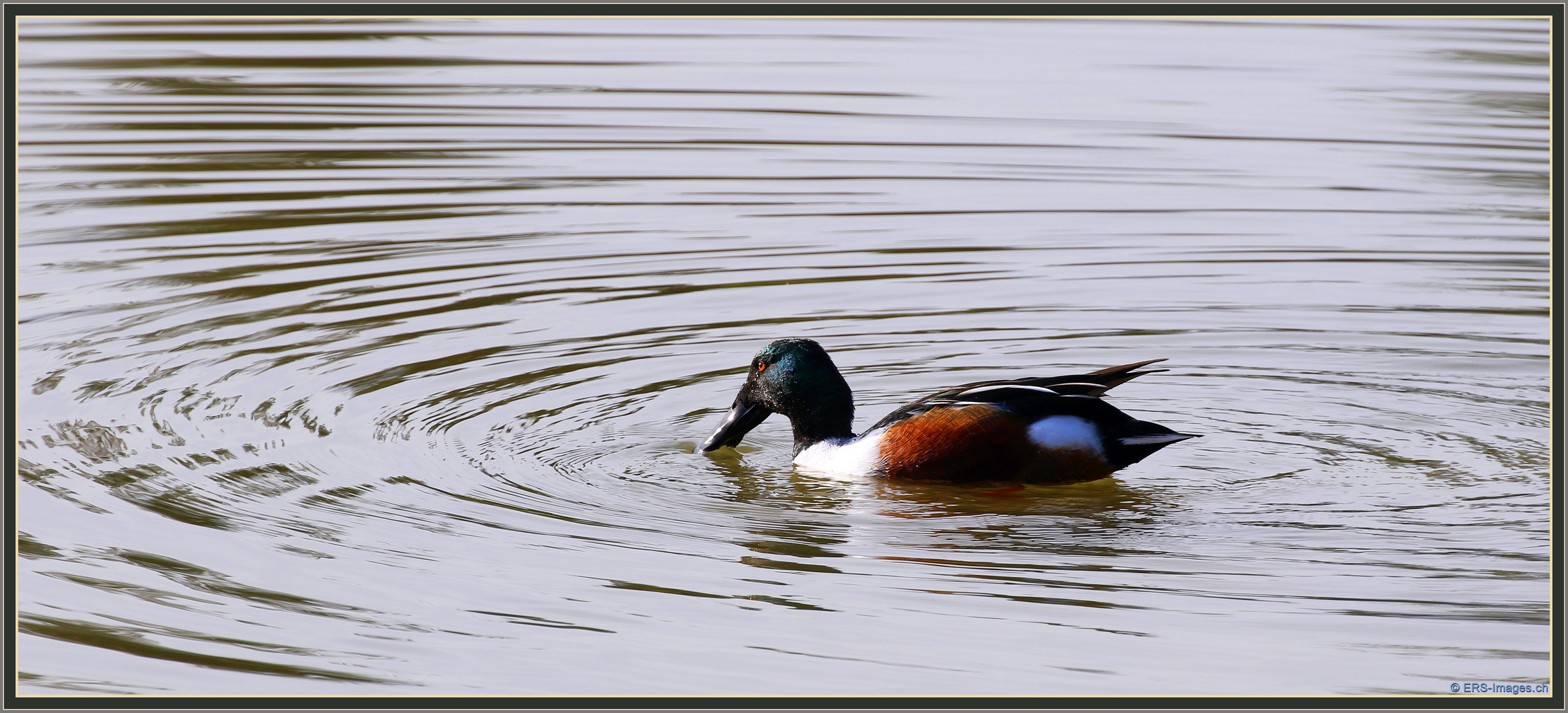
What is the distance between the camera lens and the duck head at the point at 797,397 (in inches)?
290

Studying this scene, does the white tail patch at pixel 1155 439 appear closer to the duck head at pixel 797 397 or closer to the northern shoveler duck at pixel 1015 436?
the northern shoveler duck at pixel 1015 436

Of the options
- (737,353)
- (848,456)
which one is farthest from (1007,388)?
(737,353)

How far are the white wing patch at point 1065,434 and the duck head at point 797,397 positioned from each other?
909 mm

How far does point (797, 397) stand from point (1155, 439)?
1543 mm

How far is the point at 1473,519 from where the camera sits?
6.18 m

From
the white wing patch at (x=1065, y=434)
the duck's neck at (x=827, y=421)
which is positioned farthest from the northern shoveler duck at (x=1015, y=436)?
the duck's neck at (x=827, y=421)

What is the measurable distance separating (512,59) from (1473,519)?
11.2 meters

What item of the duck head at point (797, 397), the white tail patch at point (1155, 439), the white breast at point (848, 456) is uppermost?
the duck head at point (797, 397)

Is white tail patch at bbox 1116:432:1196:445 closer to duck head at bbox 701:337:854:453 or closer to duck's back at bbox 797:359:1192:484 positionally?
duck's back at bbox 797:359:1192:484

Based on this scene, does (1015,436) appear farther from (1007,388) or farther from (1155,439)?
(1155,439)

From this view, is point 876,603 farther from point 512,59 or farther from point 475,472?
point 512,59

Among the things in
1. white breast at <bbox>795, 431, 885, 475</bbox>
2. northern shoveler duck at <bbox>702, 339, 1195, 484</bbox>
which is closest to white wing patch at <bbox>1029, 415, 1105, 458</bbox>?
northern shoveler duck at <bbox>702, 339, 1195, 484</bbox>

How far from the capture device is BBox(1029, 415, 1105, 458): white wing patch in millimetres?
6766

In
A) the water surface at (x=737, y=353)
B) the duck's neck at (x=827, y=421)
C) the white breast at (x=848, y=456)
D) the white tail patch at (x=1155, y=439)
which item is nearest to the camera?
the water surface at (x=737, y=353)
